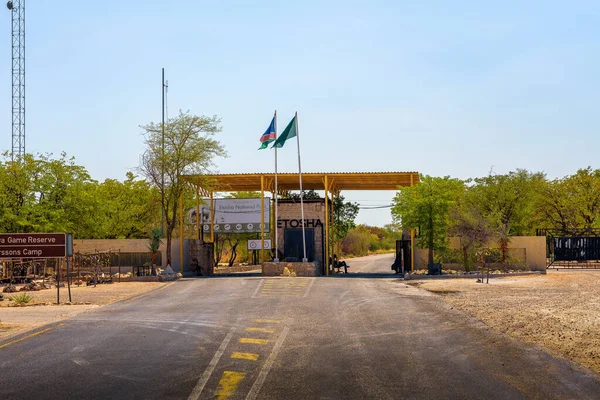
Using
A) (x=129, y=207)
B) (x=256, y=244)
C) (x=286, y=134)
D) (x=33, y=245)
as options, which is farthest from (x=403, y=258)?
(x=33, y=245)

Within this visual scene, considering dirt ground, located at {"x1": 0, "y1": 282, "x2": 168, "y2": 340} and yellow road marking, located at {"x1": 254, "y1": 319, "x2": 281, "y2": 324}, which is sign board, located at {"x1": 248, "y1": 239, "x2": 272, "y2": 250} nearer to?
dirt ground, located at {"x1": 0, "y1": 282, "x2": 168, "y2": 340}

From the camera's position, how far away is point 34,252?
24.2 m

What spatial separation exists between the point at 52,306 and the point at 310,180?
89.4 feet

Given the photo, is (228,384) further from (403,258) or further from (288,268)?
(403,258)

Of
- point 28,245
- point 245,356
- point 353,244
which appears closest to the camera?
point 245,356

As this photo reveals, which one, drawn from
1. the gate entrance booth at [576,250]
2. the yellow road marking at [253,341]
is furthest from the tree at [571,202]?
the yellow road marking at [253,341]

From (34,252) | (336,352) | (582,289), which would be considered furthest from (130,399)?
(582,289)

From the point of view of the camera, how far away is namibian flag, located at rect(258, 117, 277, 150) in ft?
144

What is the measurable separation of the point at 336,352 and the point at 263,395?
146 inches

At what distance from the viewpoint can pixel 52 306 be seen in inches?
939

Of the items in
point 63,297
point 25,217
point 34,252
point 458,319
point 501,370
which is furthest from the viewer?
point 25,217

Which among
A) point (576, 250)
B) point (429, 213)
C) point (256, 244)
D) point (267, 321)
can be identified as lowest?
point (267, 321)

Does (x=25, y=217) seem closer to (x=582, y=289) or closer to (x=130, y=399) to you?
(x=582, y=289)

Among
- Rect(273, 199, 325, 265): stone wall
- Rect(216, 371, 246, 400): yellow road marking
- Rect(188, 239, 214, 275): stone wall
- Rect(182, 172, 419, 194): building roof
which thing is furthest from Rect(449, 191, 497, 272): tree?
Rect(216, 371, 246, 400): yellow road marking
